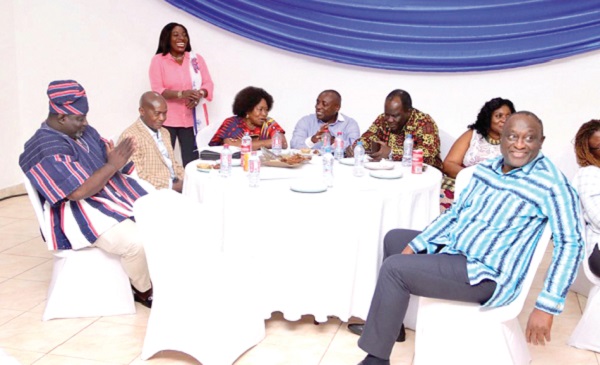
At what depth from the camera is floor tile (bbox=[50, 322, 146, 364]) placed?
9.75ft

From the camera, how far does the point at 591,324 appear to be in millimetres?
3086

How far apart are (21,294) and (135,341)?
35.9 inches

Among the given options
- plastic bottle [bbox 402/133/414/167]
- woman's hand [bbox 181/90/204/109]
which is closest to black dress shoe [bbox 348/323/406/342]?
plastic bottle [bbox 402/133/414/167]

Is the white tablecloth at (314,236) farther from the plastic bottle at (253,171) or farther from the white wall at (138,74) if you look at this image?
the white wall at (138,74)

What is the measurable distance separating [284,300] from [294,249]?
0.26m

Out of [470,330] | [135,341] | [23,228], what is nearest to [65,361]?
[135,341]

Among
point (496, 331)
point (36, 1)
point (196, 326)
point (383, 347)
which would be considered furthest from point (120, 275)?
point (36, 1)

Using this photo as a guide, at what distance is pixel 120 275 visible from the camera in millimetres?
3410

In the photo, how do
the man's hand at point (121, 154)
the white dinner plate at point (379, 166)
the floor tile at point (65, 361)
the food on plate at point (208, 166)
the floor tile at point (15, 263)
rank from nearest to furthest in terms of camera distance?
the floor tile at point (65, 361)
the man's hand at point (121, 154)
the food on plate at point (208, 166)
the white dinner plate at point (379, 166)
the floor tile at point (15, 263)

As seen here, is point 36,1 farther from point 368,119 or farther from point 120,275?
point 120,275

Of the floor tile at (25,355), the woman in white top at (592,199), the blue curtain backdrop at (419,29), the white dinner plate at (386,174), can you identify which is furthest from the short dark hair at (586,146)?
the floor tile at (25,355)

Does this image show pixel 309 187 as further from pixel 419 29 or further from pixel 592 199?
pixel 419 29

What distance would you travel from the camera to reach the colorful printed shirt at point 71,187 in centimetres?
315

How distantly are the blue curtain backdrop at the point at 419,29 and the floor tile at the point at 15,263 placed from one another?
233 cm
